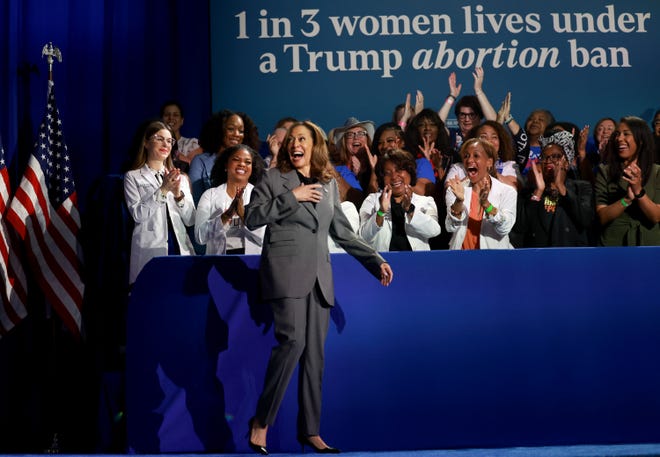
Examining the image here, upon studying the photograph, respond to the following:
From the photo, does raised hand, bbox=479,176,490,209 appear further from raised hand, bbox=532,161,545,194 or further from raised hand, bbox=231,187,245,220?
raised hand, bbox=231,187,245,220

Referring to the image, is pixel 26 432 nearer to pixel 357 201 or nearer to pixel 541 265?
pixel 357 201

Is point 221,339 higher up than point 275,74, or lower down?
lower down

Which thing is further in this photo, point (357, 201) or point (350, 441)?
point (357, 201)

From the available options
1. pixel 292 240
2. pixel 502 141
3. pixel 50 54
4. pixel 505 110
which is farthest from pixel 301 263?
pixel 505 110

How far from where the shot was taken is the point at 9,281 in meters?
5.47

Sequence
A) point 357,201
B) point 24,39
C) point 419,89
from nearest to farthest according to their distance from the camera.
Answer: point 357,201
point 24,39
point 419,89

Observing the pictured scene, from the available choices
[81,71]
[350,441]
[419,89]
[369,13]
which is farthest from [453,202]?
[81,71]

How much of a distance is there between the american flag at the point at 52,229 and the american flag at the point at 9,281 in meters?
0.08

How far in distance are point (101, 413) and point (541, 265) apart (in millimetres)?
2396

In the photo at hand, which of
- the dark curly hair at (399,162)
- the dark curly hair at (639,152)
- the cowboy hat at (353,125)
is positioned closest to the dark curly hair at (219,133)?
the cowboy hat at (353,125)

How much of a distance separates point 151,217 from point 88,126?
1.81m

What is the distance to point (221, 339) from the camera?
4.24 meters

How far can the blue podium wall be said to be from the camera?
4227 millimetres

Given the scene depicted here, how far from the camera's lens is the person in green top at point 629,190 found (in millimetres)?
4938
